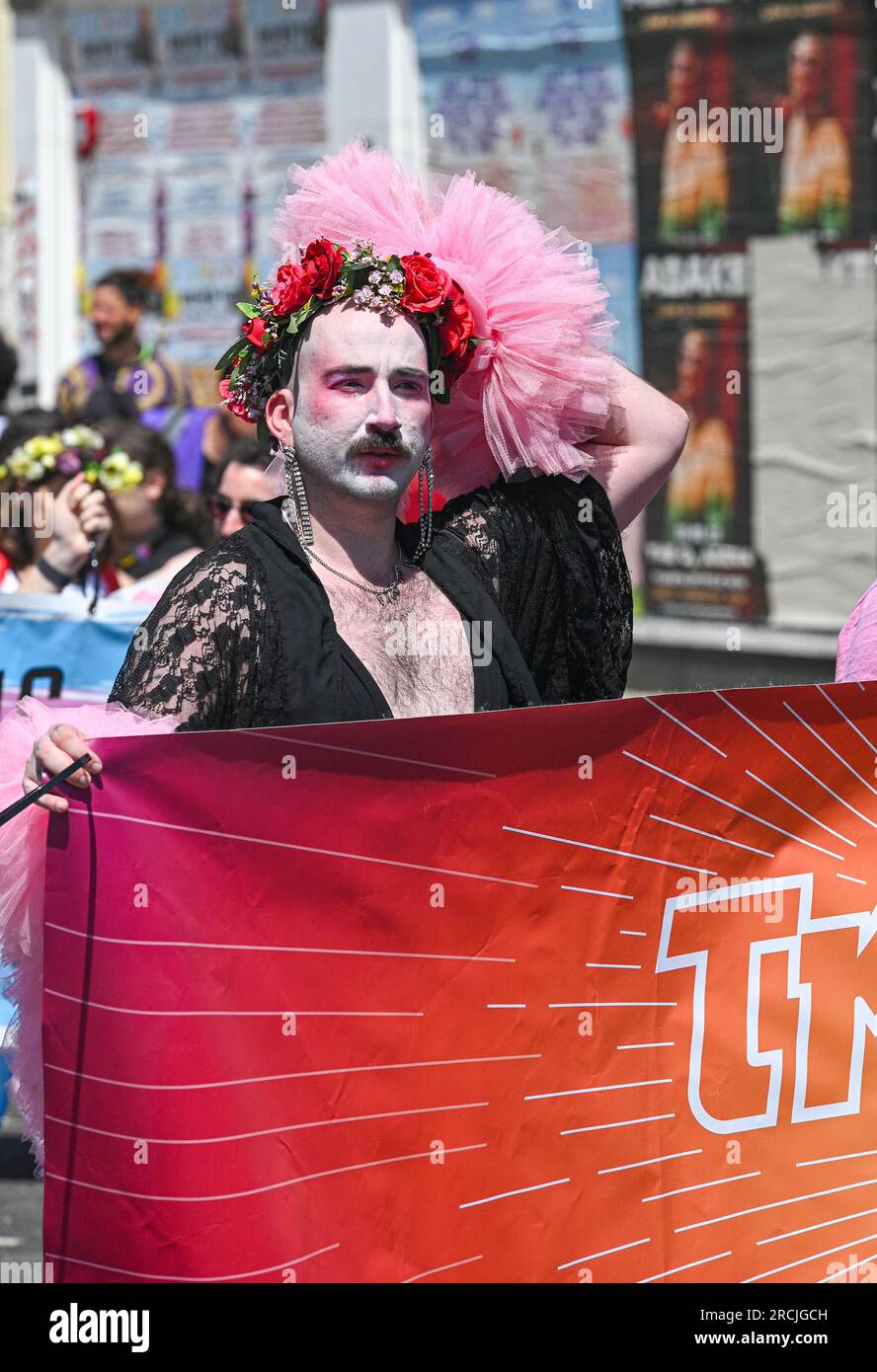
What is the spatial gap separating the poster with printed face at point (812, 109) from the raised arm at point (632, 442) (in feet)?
20.2

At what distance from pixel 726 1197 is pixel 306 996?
0.75 metres

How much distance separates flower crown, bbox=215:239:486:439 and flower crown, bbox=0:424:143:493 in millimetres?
3127

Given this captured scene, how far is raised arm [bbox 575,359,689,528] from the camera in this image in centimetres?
343

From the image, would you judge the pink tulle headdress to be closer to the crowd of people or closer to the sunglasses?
the crowd of people

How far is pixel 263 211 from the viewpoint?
1173cm

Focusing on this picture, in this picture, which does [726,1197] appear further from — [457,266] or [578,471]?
[457,266]

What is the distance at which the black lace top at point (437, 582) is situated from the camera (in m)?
2.87

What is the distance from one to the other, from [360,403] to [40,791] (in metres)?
0.85

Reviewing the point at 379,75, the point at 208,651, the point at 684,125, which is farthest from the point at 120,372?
the point at 208,651

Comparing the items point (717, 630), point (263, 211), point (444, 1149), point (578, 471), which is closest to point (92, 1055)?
point (444, 1149)

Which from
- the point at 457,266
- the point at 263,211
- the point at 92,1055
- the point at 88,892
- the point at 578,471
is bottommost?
the point at 92,1055

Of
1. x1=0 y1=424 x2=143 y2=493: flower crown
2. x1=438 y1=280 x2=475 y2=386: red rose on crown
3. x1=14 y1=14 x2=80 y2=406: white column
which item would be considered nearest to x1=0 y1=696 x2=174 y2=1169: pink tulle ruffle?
x1=438 y1=280 x2=475 y2=386: red rose on crown

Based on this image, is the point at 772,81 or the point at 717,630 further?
the point at 717,630

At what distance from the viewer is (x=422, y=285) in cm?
311
